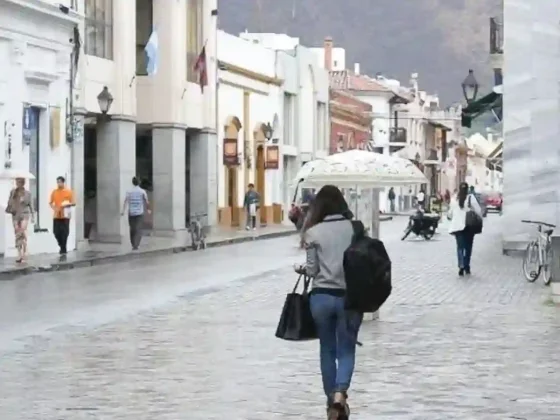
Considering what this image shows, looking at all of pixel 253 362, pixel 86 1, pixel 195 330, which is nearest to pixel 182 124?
pixel 86 1

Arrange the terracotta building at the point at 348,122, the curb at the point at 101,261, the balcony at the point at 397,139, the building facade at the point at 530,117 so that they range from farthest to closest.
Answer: the balcony at the point at 397,139
the terracotta building at the point at 348,122
the building facade at the point at 530,117
the curb at the point at 101,261

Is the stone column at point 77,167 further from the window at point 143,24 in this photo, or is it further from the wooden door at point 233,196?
the wooden door at point 233,196

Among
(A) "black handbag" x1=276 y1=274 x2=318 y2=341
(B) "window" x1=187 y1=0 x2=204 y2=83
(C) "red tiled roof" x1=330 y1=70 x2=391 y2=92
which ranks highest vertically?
(C) "red tiled roof" x1=330 y1=70 x2=391 y2=92

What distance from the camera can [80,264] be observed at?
100ft

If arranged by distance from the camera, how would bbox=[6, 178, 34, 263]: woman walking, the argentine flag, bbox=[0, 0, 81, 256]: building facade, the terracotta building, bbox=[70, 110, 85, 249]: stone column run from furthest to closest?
the terracotta building, the argentine flag, bbox=[70, 110, 85, 249]: stone column, bbox=[0, 0, 81, 256]: building facade, bbox=[6, 178, 34, 263]: woman walking

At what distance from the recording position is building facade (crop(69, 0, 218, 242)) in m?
39.8

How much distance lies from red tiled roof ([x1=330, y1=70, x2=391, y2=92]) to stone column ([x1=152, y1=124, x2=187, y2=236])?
167 feet

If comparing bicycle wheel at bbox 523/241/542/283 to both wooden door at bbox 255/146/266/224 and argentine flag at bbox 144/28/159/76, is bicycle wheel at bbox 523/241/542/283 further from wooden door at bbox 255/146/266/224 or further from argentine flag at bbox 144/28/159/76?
wooden door at bbox 255/146/266/224

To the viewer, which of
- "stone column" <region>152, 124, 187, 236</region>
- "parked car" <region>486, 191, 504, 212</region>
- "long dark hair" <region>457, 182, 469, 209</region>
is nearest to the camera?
"long dark hair" <region>457, 182, 469, 209</region>

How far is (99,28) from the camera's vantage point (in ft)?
132

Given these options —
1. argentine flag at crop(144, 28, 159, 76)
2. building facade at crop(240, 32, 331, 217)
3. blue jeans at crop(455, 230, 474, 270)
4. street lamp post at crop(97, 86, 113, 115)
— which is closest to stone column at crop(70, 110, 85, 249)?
street lamp post at crop(97, 86, 113, 115)

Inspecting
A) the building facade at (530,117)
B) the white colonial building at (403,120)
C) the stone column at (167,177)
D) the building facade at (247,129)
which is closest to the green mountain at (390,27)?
the white colonial building at (403,120)

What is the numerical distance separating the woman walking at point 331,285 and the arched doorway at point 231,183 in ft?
143

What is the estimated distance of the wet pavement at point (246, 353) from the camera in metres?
10.9
